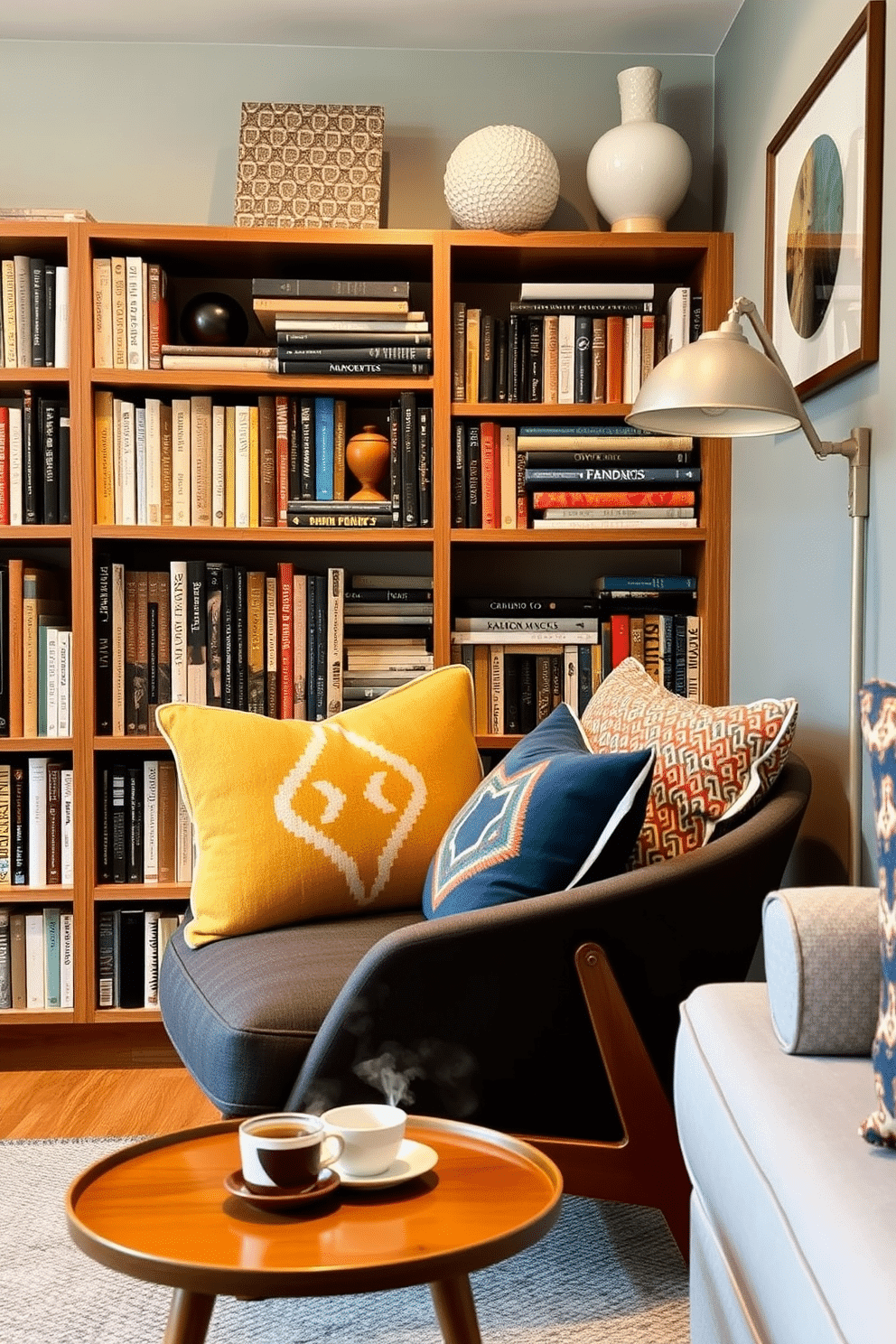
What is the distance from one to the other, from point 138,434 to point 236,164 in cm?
73

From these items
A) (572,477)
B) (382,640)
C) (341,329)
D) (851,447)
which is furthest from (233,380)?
(851,447)

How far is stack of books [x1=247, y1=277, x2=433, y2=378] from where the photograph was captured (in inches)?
116

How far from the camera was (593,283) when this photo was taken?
10.2ft

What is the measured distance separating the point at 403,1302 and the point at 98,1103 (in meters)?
1.14

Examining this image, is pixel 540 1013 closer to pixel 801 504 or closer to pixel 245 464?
pixel 801 504

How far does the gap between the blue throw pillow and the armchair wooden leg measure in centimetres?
21

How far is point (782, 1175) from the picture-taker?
1086mm

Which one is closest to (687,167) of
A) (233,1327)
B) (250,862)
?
(250,862)

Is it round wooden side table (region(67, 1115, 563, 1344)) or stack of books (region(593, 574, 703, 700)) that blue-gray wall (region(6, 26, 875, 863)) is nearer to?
stack of books (region(593, 574, 703, 700))

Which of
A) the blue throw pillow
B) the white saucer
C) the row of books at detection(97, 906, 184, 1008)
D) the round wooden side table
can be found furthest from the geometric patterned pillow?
the row of books at detection(97, 906, 184, 1008)

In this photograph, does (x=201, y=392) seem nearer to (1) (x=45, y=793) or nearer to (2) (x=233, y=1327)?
(1) (x=45, y=793)

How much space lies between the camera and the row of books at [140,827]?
3.01 m

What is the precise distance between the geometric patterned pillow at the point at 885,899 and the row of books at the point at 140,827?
6.80 ft

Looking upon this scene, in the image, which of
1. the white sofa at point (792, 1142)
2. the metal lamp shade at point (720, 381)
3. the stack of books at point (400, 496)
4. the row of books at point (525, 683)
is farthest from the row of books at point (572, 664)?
the white sofa at point (792, 1142)
